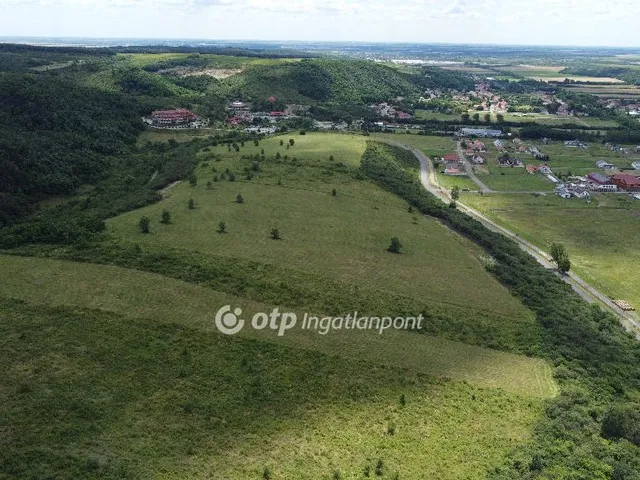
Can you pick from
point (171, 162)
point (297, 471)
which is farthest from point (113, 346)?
point (171, 162)

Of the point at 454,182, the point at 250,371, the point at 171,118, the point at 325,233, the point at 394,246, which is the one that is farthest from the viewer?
the point at 171,118

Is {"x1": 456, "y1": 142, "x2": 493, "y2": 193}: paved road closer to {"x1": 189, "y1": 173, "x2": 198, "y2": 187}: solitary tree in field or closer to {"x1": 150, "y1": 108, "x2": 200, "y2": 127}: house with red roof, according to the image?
{"x1": 189, "y1": 173, "x2": 198, "y2": 187}: solitary tree in field

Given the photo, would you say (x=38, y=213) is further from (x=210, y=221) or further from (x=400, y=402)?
(x=400, y=402)

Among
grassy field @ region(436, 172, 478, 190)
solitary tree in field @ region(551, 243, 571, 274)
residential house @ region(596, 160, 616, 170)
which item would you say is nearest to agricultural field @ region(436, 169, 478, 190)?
grassy field @ region(436, 172, 478, 190)

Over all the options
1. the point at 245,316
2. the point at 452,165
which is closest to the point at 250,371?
the point at 245,316

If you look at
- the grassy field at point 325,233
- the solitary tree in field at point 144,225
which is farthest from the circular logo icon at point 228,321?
the solitary tree in field at point 144,225

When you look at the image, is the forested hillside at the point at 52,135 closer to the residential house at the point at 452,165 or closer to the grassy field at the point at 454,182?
the grassy field at the point at 454,182

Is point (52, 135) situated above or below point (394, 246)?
above

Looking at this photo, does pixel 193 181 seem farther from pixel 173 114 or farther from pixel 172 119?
pixel 173 114
